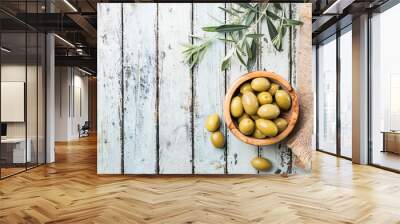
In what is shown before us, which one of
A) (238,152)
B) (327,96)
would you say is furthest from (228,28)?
(327,96)

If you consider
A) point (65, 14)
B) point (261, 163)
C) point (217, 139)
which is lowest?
point (261, 163)

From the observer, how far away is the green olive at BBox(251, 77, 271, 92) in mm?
3660

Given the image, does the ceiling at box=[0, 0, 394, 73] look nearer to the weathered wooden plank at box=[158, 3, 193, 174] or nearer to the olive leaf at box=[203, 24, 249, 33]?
the olive leaf at box=[203, 24, 249, 33]

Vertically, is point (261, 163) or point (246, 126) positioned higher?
point (246, 126)

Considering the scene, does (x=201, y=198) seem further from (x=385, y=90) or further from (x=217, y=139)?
(x=385, y=90)

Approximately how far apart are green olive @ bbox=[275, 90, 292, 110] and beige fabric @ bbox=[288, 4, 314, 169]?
0.43 metres

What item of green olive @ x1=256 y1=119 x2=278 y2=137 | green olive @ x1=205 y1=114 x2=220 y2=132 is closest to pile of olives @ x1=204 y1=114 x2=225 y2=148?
green olive @ x1=205 y1=114 x2=220 y2=132

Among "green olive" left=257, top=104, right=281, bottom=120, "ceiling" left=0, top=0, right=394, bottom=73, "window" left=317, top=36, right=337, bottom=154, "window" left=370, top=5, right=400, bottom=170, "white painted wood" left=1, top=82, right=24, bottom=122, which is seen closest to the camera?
"green olive" left=257, top=104, right=281, bottom=120

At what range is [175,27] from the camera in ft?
13.5

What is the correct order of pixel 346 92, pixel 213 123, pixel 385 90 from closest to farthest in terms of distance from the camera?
pixel 213 123 → pixel 385 90 → pixel 346 92

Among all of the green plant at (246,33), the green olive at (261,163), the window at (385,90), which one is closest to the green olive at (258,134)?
the green olive at (261,163)

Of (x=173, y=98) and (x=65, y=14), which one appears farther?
(x=65, y=14)

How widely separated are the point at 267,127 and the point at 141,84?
5.11ft

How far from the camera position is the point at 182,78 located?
4109 millimetres
